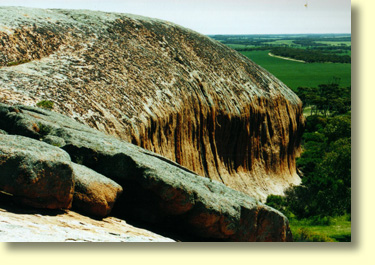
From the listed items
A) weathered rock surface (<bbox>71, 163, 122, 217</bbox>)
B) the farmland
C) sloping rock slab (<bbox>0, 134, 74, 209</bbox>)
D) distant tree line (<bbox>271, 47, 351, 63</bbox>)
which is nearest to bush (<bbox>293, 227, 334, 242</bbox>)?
the farmland

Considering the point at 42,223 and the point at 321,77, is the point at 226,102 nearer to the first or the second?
the point at 321,77

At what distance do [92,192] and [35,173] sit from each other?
0.90 metres

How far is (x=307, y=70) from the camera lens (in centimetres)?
1407

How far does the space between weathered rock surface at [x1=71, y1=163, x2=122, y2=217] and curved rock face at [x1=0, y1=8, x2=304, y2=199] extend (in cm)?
405

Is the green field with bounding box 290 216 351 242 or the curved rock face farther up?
the curved rock face

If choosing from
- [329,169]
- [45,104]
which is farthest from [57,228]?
[329,169]

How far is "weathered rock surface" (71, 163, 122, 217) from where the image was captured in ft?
19.3

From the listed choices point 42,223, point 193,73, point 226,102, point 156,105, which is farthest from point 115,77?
point 42,223

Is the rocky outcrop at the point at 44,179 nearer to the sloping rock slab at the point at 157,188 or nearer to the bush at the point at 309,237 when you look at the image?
the sloping rock slab at the point at 157,188

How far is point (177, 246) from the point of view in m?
6.59

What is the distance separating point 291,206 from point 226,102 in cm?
438

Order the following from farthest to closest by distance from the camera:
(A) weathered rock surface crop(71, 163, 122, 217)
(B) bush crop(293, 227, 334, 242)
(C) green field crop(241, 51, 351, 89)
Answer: (C) green field crop(241, 51, 351, 89)
(B) bush crop(293, 227, 334, 242)
(A) weathered rock surface crop(71, 163, 122, 217)

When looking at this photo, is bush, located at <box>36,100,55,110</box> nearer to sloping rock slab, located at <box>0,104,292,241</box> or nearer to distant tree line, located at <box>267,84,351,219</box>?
sloping rock slab, located at <box>0,104,292,241</box>

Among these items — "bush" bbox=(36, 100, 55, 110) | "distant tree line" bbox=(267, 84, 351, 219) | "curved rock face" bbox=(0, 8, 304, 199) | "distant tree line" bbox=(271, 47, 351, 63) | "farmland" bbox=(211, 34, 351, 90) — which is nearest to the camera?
"farmland" bbox=(211, 34, 351, 90)
